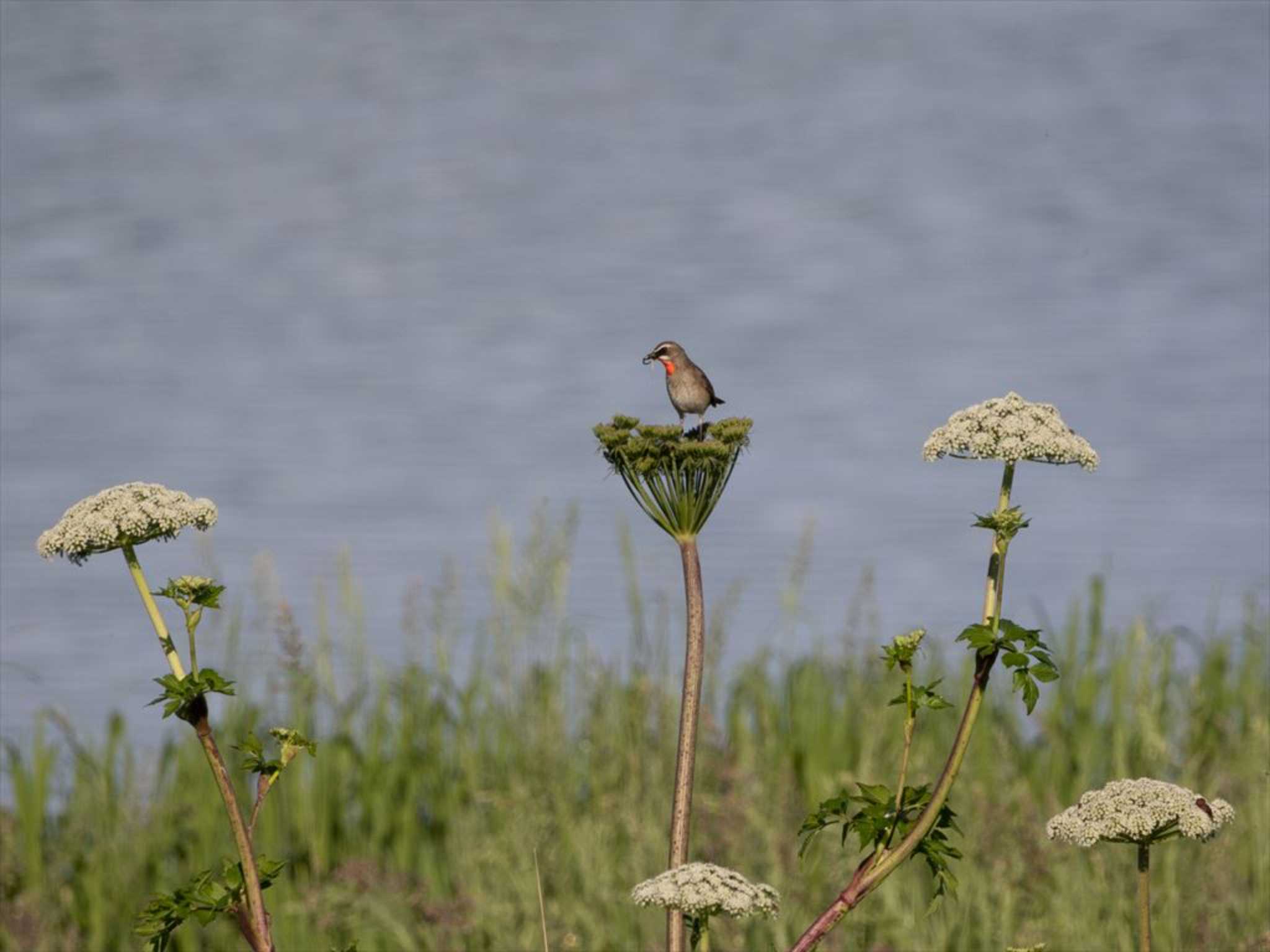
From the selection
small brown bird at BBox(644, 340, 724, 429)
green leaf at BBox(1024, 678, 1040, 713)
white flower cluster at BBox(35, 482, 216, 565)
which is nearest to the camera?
green leaf at BBox(1024, 678, 1040, 713)

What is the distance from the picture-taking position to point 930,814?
4332 millimetres

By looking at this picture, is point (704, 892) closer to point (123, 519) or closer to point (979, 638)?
point (979, 638)

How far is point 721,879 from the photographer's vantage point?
173 inches

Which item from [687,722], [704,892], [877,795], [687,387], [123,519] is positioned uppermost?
[687,387]

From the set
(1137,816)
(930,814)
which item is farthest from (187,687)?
(1137,816)

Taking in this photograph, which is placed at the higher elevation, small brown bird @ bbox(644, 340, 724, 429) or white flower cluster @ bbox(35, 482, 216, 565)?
small brown bird @ bbox(644, 340, 724, 429)

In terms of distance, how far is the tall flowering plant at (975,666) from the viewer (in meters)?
4.31

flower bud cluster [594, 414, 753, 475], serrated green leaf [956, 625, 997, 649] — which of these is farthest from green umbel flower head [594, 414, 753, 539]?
serrated green leaf [956, 625, 997, 649]

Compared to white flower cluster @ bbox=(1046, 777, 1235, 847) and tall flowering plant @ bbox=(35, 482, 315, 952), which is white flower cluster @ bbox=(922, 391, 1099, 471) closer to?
white flower cluster @ bbox=(1046, 777, 1235, 847)

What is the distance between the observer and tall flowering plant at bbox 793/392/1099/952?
4.31 meters

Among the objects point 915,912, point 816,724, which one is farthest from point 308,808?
point 915,912

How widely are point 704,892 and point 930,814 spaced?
25.5 inches

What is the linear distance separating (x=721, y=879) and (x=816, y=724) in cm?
766

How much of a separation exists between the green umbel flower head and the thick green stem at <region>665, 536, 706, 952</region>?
0.09 m
